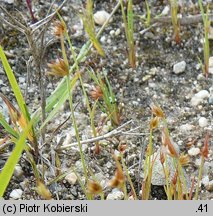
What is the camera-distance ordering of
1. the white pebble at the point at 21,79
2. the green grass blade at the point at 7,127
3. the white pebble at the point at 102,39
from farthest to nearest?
1. the white pebble at the point at 102,39
2. the white pebble at the point at 21,79
3. the green grass blade at the point at 7,127

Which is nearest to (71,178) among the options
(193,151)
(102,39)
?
(193,151)

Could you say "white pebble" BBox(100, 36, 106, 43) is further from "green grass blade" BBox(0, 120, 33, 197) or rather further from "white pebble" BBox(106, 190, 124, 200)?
"green grass blade" BBox(0, 120, 33, 197)

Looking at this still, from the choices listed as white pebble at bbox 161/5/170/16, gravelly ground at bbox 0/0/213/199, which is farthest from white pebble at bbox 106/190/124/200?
white pebble at bbox 161/5/170/16

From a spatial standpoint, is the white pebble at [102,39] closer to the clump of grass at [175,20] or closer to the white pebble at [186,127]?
the clump of grass at [175,20]

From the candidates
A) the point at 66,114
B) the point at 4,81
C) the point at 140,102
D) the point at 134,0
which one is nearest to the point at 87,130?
the point at 66,114

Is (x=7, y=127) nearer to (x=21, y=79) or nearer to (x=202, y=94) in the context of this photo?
(x=21, y=79)

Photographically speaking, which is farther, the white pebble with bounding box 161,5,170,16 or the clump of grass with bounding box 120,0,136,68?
the white pebble with bounding box 161,5,170,16

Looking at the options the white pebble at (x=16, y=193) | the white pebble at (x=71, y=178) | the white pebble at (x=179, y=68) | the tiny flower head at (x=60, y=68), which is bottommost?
the white pebble at (x=16, y=193)

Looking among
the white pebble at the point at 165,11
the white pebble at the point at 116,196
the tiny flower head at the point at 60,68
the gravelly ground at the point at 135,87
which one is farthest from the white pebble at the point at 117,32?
the tiny flower head at the point at 60,68

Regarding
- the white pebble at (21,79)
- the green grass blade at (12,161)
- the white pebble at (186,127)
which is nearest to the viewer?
the green grass blade at (12,161)
